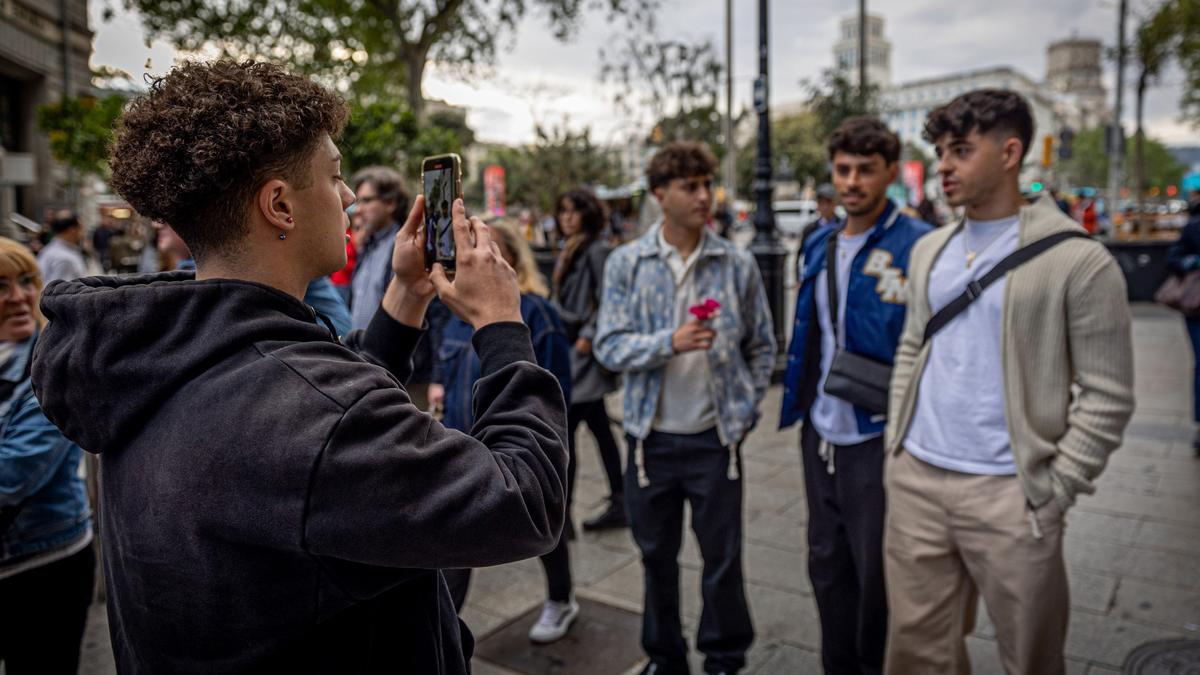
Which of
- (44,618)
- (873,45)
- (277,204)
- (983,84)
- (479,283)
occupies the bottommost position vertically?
(44,618)

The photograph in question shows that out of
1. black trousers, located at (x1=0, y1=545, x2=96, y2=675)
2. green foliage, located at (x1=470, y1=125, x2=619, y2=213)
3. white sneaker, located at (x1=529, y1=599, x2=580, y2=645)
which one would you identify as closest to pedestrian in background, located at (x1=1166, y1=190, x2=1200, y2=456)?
white sneaker, located at (x1=529, y1=599, x2=580, y2=645)

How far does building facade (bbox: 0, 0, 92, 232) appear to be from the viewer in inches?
920

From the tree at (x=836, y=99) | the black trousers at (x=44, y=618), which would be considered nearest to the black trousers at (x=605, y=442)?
the black trousers at (x=44, y=618)

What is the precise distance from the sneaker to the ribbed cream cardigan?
3.12 metres

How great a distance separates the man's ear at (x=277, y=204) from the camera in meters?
1.31

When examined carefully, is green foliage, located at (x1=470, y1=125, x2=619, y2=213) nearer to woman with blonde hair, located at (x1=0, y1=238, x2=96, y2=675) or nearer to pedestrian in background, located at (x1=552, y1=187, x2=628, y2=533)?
pedestrian in background, located at (x1=552, y1=187, x2=628, y2=533)

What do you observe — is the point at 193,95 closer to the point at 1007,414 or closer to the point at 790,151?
the point at 1007,414

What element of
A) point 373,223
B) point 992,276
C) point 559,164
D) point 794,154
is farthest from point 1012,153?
point 794,154

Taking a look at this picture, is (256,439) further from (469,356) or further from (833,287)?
(833,287)

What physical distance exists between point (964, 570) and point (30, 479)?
2.90 metres

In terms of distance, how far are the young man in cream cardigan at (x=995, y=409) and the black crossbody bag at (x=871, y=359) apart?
0.02 m

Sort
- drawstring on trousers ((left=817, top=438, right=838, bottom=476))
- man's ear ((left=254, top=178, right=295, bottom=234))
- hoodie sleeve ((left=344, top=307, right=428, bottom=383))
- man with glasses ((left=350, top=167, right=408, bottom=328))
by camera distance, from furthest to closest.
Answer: man with glasses ((left=350, top=167, right=408, bottom=328)) → drawstring on trousers ((left=817, top=438, right=838, bottom=476)) → hoodie sleeve ((left=344, top=307, right=428, bottom=383)) → man's ear ((left=254, top=178, right=295, bottom=234))

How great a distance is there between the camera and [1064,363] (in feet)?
8.40

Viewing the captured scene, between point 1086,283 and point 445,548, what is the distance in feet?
7.00
